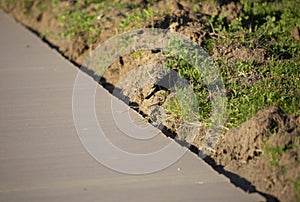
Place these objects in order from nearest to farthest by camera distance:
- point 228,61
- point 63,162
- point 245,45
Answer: point 63,162, point 228,61, point 245,45

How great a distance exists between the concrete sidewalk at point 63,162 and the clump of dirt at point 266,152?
0.83 feet

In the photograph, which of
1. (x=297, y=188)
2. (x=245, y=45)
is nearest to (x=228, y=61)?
(x=245, y=45)

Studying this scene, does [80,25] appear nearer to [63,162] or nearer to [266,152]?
[63,162]

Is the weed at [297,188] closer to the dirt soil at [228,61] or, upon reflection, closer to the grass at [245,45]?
the dirt soil at [228,61]

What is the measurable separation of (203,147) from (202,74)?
118 centimetres

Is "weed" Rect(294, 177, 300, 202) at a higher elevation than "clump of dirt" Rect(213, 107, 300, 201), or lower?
lower

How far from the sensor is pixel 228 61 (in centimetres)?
717

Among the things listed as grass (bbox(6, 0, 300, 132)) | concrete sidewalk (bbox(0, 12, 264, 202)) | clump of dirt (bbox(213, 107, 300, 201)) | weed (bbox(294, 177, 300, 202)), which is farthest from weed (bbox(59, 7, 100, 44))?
weed (bbox(294, 177, 300, 202))

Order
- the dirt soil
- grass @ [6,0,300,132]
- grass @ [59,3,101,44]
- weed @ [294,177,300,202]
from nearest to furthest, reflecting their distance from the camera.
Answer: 1. weed @ [294,177,300,202]
2. the dirt soil
3. grass @ [6,0,300,132]
4. grass @ [59,3,101,44]

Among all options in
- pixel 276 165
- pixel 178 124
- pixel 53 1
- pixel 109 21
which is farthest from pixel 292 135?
pixel 53 1

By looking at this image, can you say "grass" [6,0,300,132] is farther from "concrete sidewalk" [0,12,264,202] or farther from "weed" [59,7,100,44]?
"concrete sidewalk" [0,12,264,202]

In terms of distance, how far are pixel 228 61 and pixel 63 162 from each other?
2315 mm

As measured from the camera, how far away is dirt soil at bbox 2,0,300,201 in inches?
198

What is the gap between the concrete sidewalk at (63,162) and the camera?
490 cm
